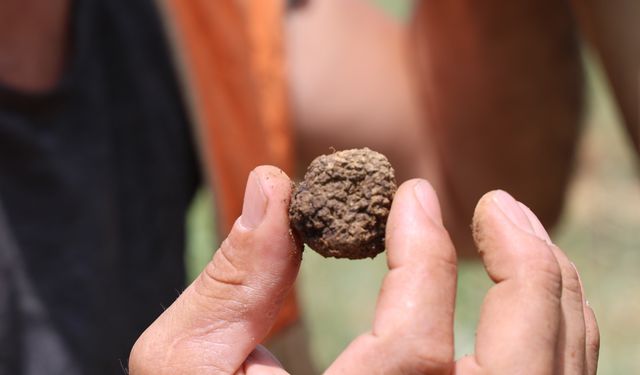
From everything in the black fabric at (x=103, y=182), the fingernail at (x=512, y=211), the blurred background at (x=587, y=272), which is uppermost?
the fingernail at (x=512, y=211)

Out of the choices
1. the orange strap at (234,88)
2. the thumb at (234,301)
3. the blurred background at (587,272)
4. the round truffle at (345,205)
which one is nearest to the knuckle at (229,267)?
the thumb at (234,301)

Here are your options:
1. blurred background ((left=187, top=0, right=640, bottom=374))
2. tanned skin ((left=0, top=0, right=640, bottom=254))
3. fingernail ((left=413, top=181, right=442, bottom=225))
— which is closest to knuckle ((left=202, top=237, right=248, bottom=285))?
fingernail ((left=413, top=181, right=442, bottom=225))

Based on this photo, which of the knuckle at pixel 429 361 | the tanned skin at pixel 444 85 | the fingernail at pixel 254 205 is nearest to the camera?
the knuckle at pixel 429 361

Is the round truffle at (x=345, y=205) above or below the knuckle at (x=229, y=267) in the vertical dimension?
above

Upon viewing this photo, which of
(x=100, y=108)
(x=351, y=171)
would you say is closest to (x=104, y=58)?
(x=100, y=108)

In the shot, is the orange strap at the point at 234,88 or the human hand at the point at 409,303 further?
the orange strap at the point at 234,88

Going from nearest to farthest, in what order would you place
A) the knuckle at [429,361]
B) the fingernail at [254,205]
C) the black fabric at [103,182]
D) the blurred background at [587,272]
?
1. the knuckle at [429,361]
2. the fingernail at [254,205]
3. the black fabric at [103,182]
4. the blurred background at [587,272]

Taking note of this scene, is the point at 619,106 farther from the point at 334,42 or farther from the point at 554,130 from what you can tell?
the point at 334,42

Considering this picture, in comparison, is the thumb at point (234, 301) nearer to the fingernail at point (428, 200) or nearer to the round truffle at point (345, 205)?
the round truffle at point (345, 205)
